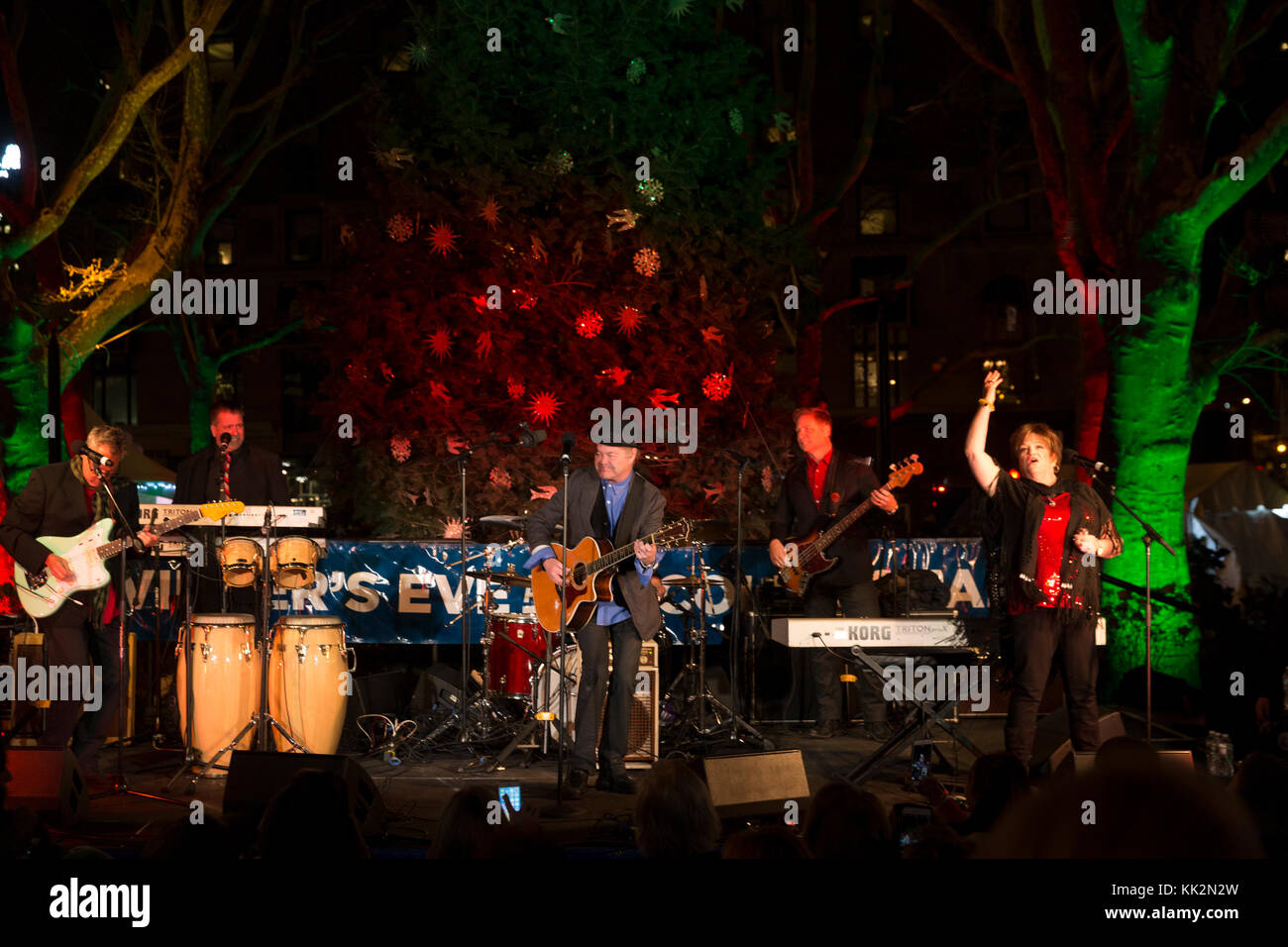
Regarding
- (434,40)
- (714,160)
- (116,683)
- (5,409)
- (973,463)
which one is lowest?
(116,683)

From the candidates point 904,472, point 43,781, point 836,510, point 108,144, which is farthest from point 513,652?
point 108,144

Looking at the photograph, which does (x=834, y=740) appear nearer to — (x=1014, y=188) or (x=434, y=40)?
(x=434, y=40)

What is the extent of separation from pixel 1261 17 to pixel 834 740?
9.19 metres

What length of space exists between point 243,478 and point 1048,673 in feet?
19.3

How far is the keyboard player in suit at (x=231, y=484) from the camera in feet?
30.8

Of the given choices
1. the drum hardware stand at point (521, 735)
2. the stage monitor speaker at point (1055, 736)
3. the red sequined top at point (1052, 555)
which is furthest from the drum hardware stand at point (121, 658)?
the red sequined top at point (1052, 555)

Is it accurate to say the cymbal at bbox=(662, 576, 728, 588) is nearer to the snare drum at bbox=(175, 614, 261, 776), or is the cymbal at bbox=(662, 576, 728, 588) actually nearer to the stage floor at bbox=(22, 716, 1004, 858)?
the stage floor at bbox=(22, 716, 1004, 858)

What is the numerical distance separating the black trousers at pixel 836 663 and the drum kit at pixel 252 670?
12.5 ft

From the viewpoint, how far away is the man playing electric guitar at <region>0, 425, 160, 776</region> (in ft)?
27.0

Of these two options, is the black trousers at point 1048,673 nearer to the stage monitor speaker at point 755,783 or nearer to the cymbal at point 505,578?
the stage monitor speaker at point 755,783

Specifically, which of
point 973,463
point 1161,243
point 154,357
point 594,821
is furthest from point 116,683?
point 154,357

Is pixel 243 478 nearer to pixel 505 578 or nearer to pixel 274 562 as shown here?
pixel 274 562

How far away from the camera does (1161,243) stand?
11062 mm

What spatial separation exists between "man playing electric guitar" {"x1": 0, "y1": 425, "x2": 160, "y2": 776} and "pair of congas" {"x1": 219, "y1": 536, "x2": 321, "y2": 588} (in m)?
0.49
